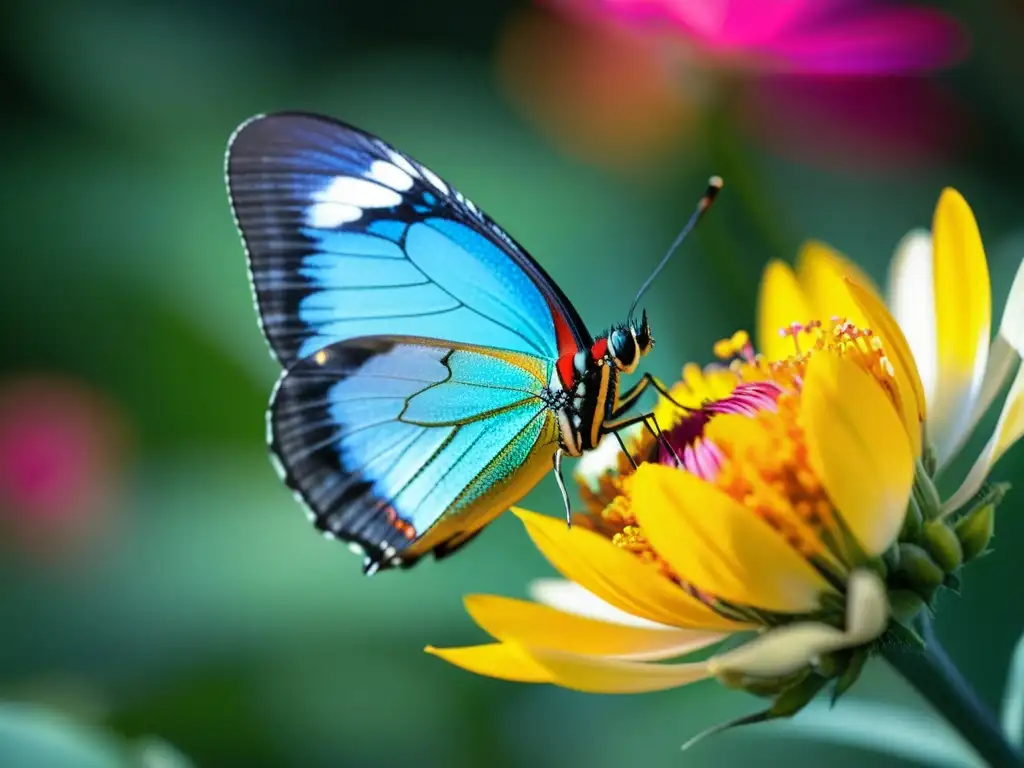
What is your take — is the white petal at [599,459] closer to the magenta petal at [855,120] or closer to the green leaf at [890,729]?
the green leaf at [890,729]

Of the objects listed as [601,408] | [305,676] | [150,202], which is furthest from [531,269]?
[150,202]

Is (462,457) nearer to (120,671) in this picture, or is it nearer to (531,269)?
(531,269)

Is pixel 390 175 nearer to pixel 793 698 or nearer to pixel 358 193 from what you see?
pixel 358 193

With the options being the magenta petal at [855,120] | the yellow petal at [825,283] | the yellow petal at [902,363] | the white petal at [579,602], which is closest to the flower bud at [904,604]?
the yellow petal at [902,363]

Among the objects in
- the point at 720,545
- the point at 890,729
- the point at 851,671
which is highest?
the point at 720,545

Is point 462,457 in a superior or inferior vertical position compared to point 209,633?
superior

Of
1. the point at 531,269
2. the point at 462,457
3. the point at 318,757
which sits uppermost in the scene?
the point at 531,269

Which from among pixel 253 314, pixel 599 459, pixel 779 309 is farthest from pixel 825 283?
pixel 253 314
